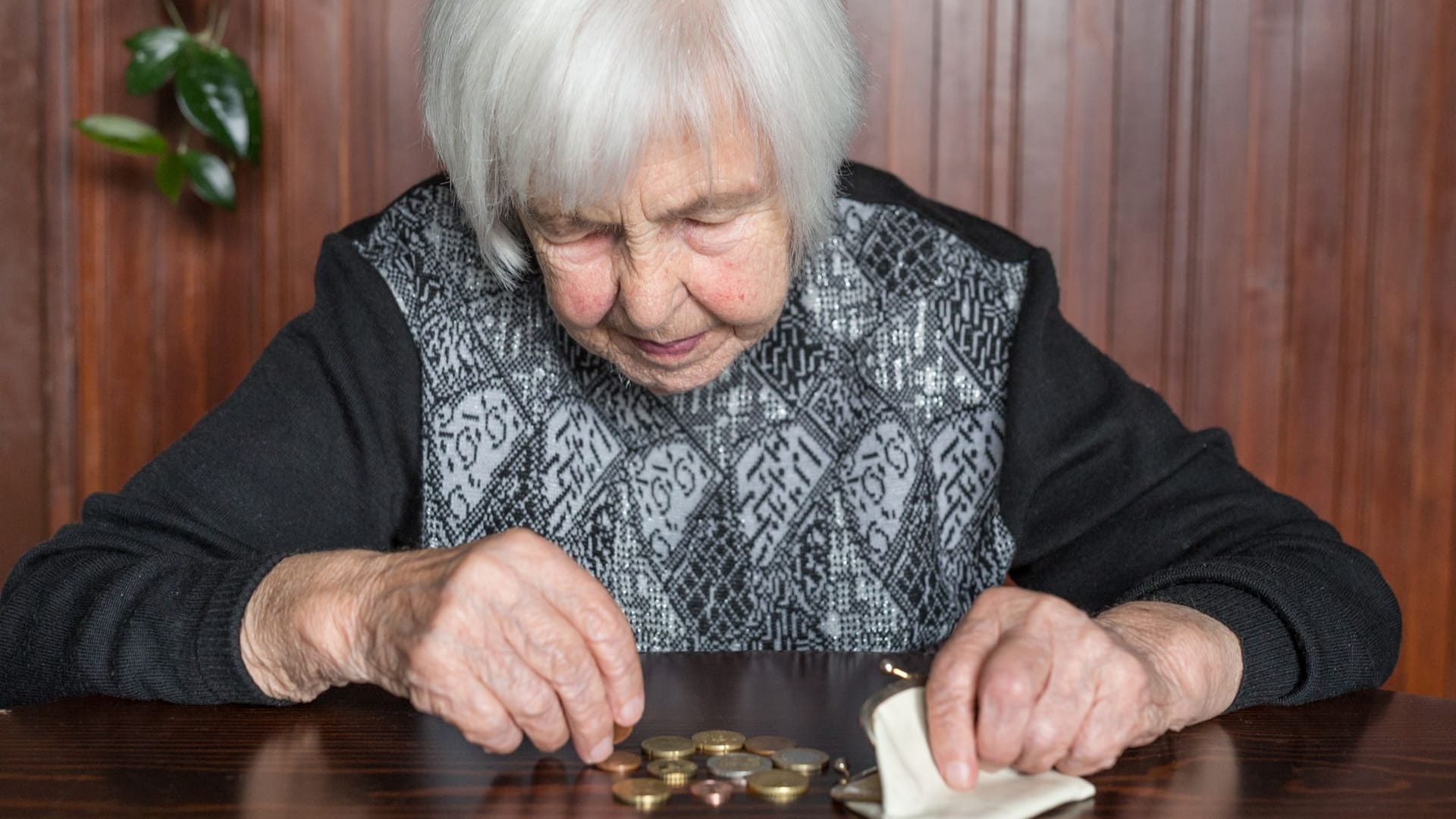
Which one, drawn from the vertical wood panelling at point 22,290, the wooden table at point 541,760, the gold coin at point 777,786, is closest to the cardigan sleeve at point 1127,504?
the wooden table at point 541,760

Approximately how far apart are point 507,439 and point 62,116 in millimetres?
1501

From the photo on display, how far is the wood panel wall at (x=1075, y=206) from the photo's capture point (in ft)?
8.39

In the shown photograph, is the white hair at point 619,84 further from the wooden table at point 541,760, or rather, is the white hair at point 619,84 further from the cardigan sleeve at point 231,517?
the wooden table at point 541,760

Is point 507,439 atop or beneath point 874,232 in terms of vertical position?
beneath

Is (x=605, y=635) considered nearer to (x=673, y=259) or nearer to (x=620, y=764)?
(x=620, y=764)

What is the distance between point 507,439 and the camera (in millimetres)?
1647

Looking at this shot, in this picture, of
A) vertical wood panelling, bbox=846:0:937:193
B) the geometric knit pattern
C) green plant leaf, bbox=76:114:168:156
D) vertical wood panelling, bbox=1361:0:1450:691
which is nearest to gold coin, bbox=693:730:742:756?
the geometric knit pattern

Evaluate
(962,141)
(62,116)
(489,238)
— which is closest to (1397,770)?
(489,238)

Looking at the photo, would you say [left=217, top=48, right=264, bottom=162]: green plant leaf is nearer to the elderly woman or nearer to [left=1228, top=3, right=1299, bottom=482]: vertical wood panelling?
the elderly woman

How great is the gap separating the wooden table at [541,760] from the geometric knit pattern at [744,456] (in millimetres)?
359

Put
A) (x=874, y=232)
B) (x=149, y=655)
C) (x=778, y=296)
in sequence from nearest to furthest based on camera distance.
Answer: (x=149, y=655)
(x=778, y=296)
(x=874, y=232)

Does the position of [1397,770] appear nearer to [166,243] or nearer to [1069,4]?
[1069,4]

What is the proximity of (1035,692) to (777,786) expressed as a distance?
212 mm

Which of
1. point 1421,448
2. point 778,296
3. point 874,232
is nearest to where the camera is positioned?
point 778,296
